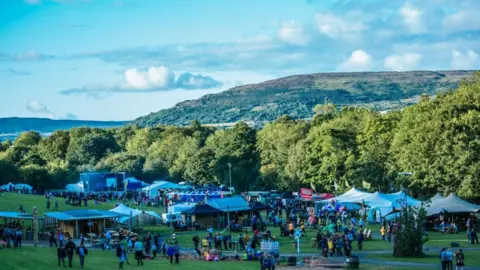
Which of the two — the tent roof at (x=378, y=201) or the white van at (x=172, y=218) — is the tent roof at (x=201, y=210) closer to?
the white van at (x=172, y=218)

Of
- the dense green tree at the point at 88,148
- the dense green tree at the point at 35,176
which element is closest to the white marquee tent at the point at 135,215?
the dense green tree at the point at 35,176

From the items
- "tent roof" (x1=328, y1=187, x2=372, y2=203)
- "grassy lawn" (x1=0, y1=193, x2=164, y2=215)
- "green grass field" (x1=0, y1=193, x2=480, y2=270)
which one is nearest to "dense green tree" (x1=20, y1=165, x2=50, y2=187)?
"grassy lawn" (x1=0, y1=193, x2=164, y2=215)

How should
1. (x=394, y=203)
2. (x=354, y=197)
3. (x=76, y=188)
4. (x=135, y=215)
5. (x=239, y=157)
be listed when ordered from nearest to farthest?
1. (x=135, y=215)
2. (x=394, y=203)
3. (x=354, y=197)
4. (x=76, y=188)
5. (x=239, y=157)

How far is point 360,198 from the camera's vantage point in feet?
204

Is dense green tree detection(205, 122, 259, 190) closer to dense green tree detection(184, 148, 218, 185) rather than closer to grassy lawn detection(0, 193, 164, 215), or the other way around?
dense green tree detection(184, 148, 218, 185)

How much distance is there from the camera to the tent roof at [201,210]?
59062mm

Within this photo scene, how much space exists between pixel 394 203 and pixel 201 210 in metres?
14.3

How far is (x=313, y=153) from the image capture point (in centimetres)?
9556

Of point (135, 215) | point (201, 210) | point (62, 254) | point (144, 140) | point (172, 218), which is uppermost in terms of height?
point (144, 140)

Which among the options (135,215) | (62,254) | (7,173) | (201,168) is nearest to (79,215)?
(135,215)

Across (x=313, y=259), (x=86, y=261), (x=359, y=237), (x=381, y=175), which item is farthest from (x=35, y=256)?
(x=381, y=175)

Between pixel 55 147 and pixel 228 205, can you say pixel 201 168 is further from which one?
pixel 228 205

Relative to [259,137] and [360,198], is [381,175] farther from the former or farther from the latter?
[259,137]

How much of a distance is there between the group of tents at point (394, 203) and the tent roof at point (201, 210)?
35.8 feet
